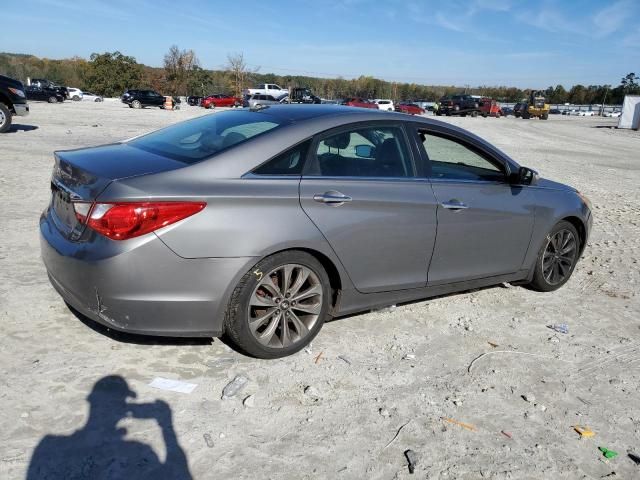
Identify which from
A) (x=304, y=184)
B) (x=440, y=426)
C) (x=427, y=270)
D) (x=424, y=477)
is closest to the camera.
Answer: (x=424, y=477)

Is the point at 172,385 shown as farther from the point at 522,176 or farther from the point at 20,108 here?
the point at 20,108

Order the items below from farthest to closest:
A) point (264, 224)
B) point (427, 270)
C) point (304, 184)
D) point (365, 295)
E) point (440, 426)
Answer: point (427, 270) → point (365, 295) → point (304, 184) → point (264, 224) → point (440, 426)

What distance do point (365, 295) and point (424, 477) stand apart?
4.99 feet

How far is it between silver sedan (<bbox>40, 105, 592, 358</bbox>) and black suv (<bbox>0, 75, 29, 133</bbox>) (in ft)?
43.0

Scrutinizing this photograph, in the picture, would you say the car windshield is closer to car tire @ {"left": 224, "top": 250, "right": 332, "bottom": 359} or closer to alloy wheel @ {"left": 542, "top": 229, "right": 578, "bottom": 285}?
car tire @ {"left": 224, "top": 250, "right": 332, "bottom": 359}

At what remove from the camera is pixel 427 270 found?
4188 mm

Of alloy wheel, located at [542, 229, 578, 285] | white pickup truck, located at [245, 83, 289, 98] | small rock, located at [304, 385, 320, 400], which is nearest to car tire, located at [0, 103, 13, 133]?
alloy wheel, located at [542, 229, 578, 285]

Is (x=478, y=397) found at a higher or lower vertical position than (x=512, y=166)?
lower

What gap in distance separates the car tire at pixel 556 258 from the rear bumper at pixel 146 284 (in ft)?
10.1

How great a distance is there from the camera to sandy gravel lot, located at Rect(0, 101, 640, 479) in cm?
268

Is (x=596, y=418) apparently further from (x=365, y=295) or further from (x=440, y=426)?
(x=365, y=295)

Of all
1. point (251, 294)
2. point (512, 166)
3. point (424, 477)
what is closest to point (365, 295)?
point (251, 294)

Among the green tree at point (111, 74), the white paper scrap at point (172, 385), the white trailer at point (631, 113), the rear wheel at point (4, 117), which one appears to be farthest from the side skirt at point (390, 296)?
the green tree at point (111, 74)

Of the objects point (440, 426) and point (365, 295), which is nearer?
point (440, 426)
